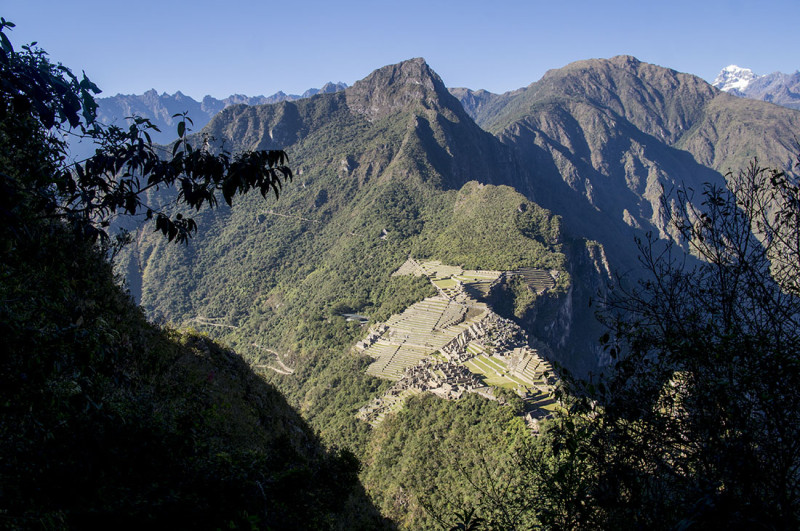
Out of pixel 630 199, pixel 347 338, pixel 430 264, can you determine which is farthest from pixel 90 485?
pixel 630 199

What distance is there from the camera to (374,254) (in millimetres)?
76312

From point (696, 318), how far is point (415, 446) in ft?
83.8

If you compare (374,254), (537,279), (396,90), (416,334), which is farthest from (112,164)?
(396,90)

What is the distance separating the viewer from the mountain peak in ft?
416

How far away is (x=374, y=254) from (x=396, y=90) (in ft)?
249

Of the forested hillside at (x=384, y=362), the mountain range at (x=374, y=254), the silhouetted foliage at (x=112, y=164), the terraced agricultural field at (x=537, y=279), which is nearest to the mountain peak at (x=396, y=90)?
the mountain range at (x=374, y=254)

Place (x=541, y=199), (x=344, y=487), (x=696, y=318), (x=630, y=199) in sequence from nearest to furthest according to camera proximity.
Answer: (x=696, y=318) < (x=344, y=487) < (x=541, y=199) < (x=630, y=199)

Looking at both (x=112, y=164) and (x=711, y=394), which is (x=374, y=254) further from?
(x=711, y=394)

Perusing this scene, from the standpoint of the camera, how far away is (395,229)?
81.9 metres

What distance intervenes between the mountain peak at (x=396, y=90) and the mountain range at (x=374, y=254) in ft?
1.56

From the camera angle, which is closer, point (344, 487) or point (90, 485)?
point (90, 485)

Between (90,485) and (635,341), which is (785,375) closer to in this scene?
(635,341)

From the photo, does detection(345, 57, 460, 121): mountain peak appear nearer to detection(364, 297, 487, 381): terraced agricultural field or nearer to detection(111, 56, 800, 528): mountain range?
detection(111, 56, 800, 528): mountain range

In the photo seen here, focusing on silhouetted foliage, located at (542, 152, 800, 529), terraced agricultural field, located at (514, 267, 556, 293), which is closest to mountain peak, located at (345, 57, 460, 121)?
terraced agricultural field, located at (514, 267, 556, 293)
